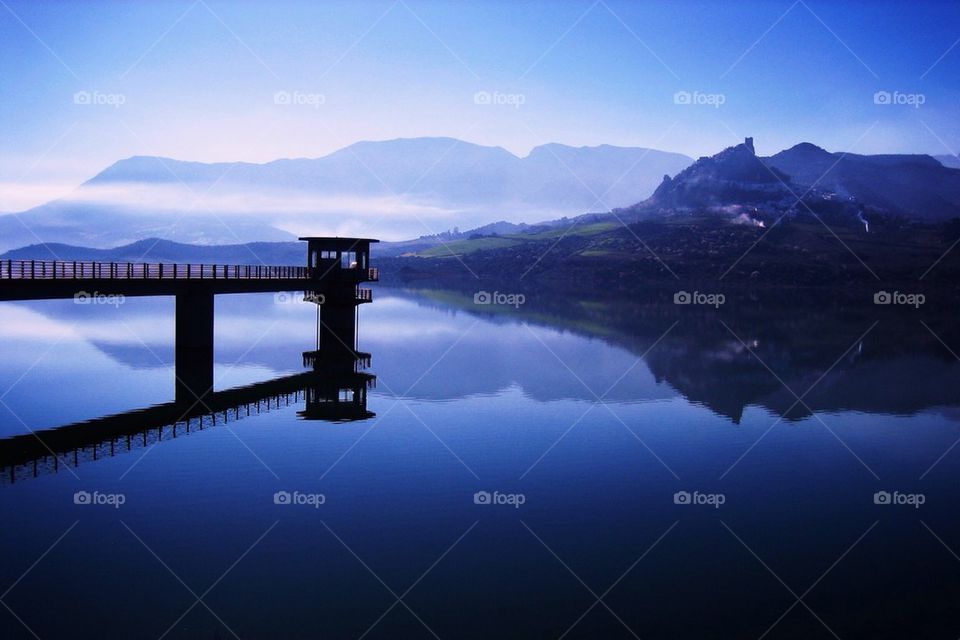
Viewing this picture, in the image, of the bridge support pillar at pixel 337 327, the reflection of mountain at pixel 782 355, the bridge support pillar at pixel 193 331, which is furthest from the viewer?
the bridge support pillar at pixel 337 327

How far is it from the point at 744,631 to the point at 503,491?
37.5 feet

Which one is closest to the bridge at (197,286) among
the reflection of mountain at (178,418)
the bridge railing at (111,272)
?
the bridge railing at (111,272)

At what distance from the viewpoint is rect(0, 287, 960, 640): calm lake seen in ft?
59.5

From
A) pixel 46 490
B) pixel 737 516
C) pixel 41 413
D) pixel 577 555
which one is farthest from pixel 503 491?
pixel 41 413

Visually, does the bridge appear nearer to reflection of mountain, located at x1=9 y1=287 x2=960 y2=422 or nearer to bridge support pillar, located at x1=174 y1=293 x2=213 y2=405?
bridge support pillar, located at x1=174 y1=293 x2=213 y2=405

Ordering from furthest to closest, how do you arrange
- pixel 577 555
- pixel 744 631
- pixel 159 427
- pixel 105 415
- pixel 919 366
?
pixel 919 366 → pixel 105 415 → pixel 159 427 → pixel 577 555 → pixel 744 631

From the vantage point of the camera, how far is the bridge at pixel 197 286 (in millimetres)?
43688

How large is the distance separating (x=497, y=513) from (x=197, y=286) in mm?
39457

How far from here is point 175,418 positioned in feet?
127

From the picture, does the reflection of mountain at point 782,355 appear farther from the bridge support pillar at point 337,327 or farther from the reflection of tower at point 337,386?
the bridge support pillar at point 337,327

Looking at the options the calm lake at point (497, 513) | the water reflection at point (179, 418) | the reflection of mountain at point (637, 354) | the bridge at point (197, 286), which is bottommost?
the calm lake at point (497, 513)

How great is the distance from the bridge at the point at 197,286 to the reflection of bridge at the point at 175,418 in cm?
381

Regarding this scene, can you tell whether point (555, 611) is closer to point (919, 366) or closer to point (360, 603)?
point (360, 603)

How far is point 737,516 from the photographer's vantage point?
25.5 meters
